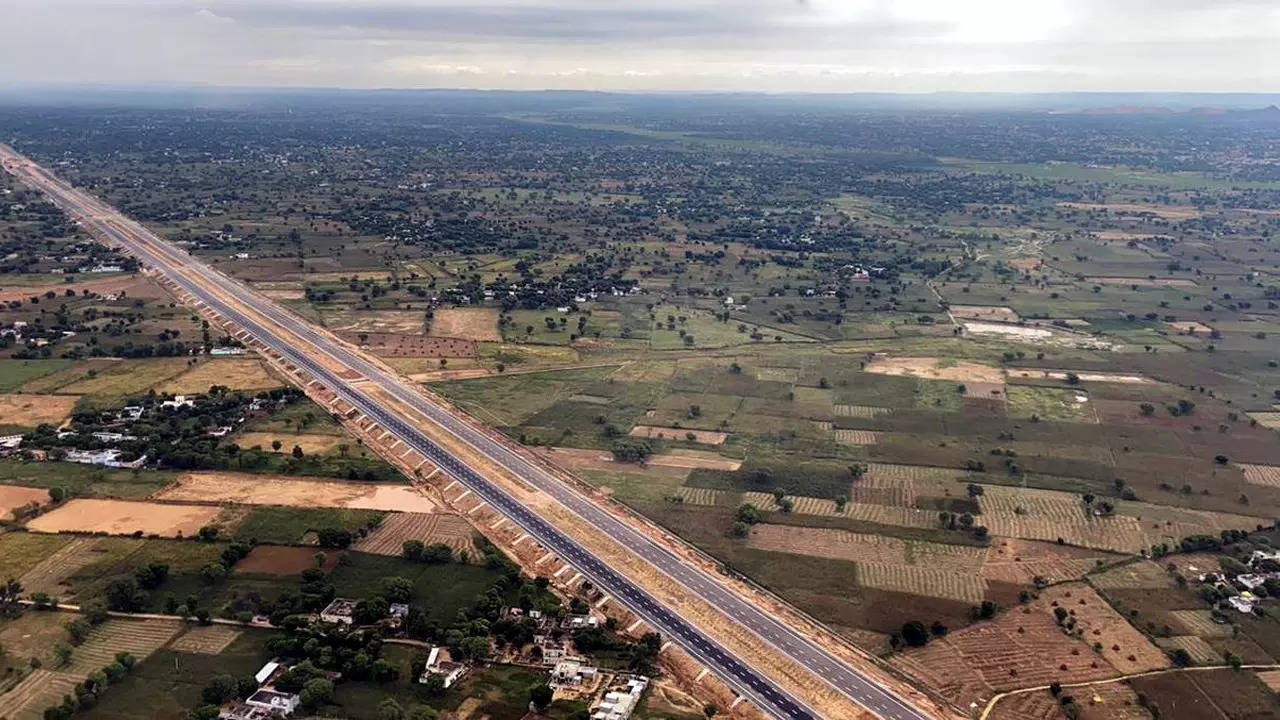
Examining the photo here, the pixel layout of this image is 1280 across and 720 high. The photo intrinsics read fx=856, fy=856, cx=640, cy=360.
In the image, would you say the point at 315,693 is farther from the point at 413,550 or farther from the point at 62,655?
the point at 62,655

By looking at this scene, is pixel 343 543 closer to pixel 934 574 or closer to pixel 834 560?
pixel 834 560

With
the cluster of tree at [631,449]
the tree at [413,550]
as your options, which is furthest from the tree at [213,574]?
the cluster of tree at [631,449]

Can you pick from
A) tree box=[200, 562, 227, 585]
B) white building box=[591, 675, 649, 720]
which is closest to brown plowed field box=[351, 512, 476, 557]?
tree box=[200, 562, 227, 585]

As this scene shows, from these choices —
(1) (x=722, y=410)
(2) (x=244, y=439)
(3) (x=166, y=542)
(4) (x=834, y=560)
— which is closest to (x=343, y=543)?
(3) (x=166, y=542)

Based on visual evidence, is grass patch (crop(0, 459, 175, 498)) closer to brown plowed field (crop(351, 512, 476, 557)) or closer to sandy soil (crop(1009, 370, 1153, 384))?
brown plowed field (crop(351, 512, 476, 557))

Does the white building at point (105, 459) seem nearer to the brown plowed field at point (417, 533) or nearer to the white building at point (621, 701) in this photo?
the brown plowed field at point (417, 533)

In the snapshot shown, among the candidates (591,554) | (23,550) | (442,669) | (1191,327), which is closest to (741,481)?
(591,554)

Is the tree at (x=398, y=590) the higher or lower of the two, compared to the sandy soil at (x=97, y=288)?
lower
